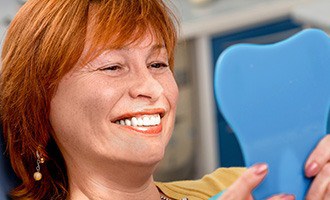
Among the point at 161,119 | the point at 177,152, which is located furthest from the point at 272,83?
the point at 177,152

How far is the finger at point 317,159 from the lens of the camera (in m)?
1.14

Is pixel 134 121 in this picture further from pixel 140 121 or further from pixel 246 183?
pixel 246 183

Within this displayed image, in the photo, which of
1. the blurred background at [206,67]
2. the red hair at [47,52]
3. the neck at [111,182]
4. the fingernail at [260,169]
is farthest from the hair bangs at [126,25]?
the blurred background at [206,67]

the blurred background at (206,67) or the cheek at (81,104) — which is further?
the blurred background at (206,67)

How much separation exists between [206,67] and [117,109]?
3735 mm

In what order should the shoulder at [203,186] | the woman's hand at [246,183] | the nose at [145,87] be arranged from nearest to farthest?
the woman's hand at [246,183], the nose at [145,87], the shoulder at [203,186]

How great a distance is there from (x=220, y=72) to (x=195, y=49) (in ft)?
12.6

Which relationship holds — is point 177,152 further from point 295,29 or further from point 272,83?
point 272,83

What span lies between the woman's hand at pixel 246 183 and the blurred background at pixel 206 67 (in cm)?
347

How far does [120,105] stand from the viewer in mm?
1187

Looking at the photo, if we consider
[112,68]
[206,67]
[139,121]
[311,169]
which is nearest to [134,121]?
[139,121]

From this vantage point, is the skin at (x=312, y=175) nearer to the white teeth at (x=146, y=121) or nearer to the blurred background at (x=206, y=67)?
the white teeth at (x=146, y=121)

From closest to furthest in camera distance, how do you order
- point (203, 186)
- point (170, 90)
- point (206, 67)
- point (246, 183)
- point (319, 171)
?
point (246, 183)
point (319, 171)
point (170, 90)
point (203, 186)
point (206, 67)

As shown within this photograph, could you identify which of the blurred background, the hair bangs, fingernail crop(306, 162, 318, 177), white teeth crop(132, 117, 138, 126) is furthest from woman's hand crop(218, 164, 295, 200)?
the blurred background
